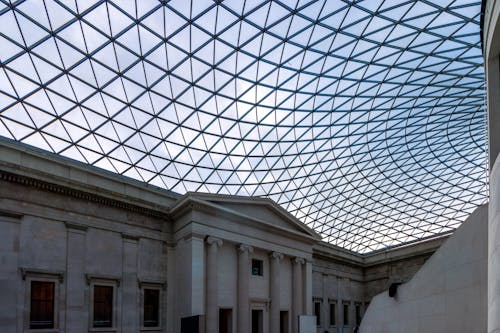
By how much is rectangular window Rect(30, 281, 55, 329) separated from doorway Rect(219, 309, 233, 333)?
1520cm

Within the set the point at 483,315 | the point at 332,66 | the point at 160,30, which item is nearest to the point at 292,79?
the point at 332,66

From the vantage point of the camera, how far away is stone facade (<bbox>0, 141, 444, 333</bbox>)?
30422mm

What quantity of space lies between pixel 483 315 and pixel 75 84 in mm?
30439

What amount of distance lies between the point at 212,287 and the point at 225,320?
4.52m

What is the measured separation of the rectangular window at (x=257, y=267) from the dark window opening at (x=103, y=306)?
15.2 meters

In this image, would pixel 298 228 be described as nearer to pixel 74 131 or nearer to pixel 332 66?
pixel 332 66

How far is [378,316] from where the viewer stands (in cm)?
2141

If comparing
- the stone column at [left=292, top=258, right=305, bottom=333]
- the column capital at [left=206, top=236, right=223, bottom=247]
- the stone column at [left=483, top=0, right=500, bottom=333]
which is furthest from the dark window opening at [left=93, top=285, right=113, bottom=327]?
the stone column at [left=483, top=0, right=500, bottom=333]

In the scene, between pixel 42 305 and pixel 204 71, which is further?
pixel 204 71

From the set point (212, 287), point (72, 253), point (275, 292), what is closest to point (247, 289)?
point (212, 287)

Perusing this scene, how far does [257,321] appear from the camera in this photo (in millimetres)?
44031

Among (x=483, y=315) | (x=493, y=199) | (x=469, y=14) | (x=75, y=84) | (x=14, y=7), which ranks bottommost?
(x=483, y=315)

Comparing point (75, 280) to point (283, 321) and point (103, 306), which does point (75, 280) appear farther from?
point (283, 321)

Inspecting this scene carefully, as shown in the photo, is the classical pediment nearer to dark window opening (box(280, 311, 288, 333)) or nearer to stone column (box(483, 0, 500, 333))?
dark window opening (box(280, 311, 288, 333))
